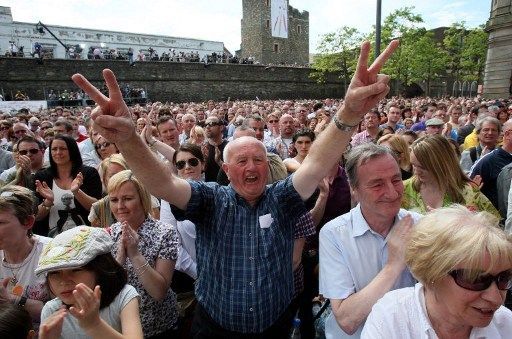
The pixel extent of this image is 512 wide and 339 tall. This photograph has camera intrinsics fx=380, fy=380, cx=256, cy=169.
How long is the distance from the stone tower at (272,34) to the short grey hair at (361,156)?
56.9m

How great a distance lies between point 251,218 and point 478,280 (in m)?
1.16

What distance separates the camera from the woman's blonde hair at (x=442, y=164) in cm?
278

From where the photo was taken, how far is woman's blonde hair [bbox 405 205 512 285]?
136 centimetres

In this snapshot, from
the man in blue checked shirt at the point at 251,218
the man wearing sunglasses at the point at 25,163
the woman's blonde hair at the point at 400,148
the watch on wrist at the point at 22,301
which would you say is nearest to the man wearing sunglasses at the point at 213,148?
the man wearing sunglasses at the point at 25,163

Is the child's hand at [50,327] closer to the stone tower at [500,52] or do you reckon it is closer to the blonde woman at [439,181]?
the blonde woman at [439,181]

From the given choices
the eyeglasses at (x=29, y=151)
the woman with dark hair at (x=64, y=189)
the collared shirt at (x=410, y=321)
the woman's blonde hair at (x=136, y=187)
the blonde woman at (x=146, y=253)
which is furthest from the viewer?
the eyeglasses at (x=29, y=151)

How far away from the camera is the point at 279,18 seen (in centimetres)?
5772

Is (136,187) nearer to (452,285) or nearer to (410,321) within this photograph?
(410,321)

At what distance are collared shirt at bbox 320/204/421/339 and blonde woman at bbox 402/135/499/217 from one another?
948 millimetres

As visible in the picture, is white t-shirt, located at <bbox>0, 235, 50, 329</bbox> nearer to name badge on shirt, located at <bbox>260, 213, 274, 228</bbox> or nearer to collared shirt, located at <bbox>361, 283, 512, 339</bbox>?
name badge on shirt, located at <bbox>260, 213, 274, 228</bbox>

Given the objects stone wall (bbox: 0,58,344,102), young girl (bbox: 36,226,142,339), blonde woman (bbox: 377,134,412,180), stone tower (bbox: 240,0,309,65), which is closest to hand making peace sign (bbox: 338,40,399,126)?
young girl (bbox: 36,226,142,339)

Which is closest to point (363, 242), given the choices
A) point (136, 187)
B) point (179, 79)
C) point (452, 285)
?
point (452, 285)

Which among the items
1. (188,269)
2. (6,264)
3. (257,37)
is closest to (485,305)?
(188,269)

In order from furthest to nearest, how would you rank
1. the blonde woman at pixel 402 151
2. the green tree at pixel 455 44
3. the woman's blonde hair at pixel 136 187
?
1. the green tree at pixel 455 44
2. the blonde woman at pixel 402 151
3. the woman's blonde hair at pixel 136 187
